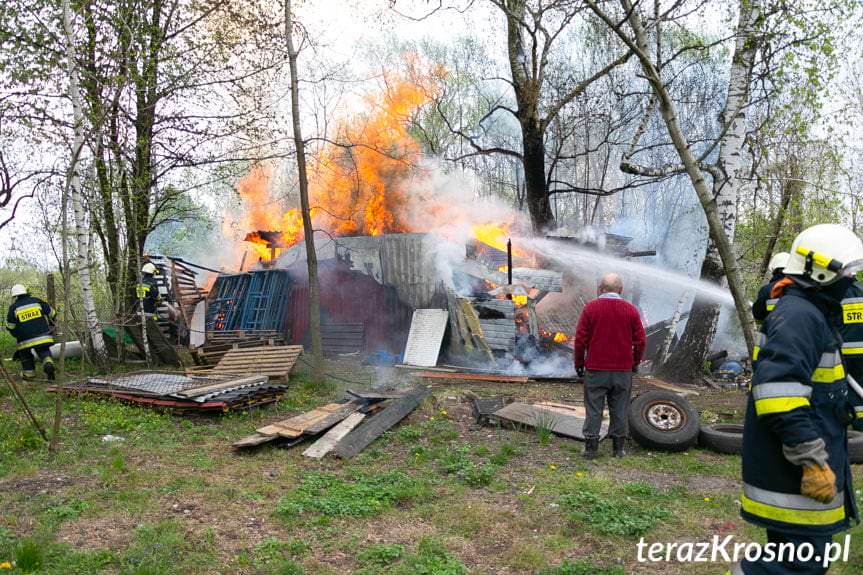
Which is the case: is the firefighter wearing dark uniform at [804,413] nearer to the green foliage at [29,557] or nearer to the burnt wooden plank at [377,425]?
the green foliage at [29,557]

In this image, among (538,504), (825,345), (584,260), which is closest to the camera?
(825,345)

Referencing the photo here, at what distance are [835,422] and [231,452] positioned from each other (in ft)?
19.3

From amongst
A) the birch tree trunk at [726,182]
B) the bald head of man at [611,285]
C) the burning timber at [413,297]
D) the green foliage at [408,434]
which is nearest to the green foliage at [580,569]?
the bald head of man at [611,285]

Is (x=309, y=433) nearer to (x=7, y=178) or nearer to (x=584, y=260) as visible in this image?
(x=7, y=178)

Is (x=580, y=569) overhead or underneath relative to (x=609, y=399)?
underneath

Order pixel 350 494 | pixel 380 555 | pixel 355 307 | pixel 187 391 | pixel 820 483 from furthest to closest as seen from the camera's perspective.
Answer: pixel 355 307, pixel 187 391, pixel 350 494, pixel 380 555, pixel 820 483

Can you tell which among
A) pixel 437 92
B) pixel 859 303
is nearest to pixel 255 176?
pixel 437 92

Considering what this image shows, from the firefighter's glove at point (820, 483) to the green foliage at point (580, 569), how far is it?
1.61 meters

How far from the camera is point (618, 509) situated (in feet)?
15.4

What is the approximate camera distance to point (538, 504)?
498 cm

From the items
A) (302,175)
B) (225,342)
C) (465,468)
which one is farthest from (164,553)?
(225,342)

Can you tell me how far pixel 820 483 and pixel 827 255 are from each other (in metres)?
0.99

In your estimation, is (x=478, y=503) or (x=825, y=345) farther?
(x=478, y=503)

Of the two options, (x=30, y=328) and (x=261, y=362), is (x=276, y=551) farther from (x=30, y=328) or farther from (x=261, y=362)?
(x=30, y=328)
